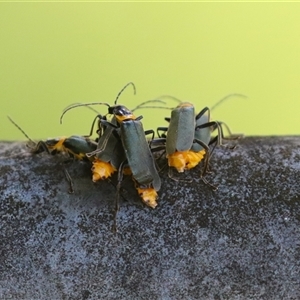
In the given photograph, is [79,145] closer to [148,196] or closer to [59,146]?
[59,146]

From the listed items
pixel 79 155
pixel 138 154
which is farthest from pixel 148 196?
pixel 79 155

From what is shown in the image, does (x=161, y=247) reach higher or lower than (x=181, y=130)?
lower

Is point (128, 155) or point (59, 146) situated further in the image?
point (59, 146)

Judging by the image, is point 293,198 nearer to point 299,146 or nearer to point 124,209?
point 299,146

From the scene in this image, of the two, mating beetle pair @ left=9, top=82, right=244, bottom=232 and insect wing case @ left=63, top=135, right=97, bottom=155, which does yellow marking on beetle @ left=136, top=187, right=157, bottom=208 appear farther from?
insect wing case @ left=63, top=135, right=97, bottom=155

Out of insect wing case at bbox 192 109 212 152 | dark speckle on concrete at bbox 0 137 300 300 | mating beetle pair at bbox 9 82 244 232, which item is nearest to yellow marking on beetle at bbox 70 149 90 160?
mating beetle pair at bbox 9 82 244 232

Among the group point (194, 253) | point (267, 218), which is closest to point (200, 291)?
point (194, 253)
